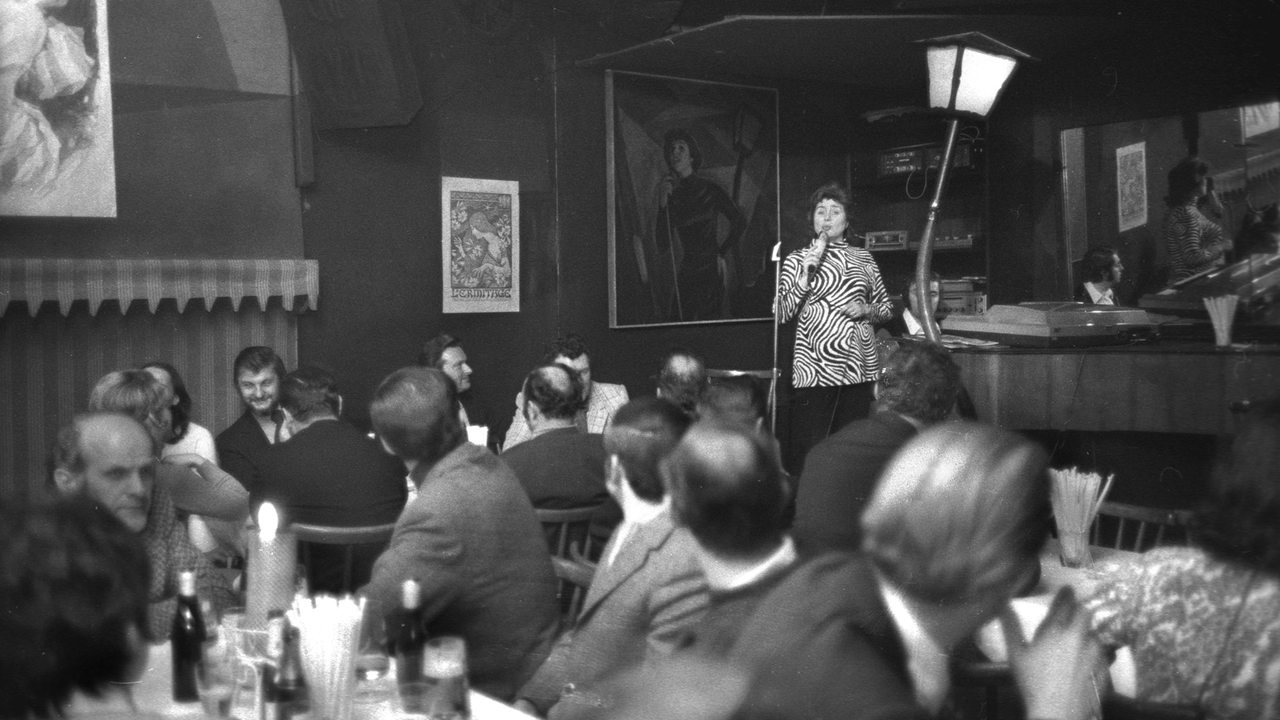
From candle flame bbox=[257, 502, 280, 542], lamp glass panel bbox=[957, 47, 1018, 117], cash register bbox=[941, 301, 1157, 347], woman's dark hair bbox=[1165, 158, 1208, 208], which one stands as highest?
lamp glass panel bbox=[957, 47, 1018, 117]

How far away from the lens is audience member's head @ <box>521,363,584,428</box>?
364 cm

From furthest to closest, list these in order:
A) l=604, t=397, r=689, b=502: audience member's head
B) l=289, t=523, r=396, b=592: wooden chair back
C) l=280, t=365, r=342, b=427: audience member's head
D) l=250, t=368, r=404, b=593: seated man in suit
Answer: l=280, t=365, r=342, b=427: audience member's head, l=250, t=368, r=404, b=593: seated man in suit, l=289, t=523, r=396, b=592: wooden chair back, l=604, t=397, r=689, b=502: audience member's head

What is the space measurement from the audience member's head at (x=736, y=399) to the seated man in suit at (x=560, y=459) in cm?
57

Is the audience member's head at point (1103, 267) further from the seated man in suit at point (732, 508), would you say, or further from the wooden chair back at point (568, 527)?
the seated man in suit at point (732, 508)

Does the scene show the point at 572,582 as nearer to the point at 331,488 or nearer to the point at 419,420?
the point at 419,420

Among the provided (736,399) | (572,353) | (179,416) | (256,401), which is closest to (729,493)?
(736,399)

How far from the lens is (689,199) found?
24.2 feet

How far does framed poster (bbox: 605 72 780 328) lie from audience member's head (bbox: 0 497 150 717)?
5.69 meters

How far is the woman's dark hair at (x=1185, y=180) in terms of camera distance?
670 cm

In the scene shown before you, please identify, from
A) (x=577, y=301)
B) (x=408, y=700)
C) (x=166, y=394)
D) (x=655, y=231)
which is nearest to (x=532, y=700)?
(x=408, y=700)

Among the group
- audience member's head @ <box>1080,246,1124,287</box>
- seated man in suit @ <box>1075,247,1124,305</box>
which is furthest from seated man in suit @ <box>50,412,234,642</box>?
audience member's head @ <box>1080,246,1124,287</box>

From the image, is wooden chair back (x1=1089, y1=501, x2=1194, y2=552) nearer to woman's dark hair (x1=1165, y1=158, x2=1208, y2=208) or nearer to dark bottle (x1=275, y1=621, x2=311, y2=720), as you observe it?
dark bottle (x1=275, y1=621, x2=311, y2=720)

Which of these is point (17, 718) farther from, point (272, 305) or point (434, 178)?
point (434, 178)

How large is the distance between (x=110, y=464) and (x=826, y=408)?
379 cm
